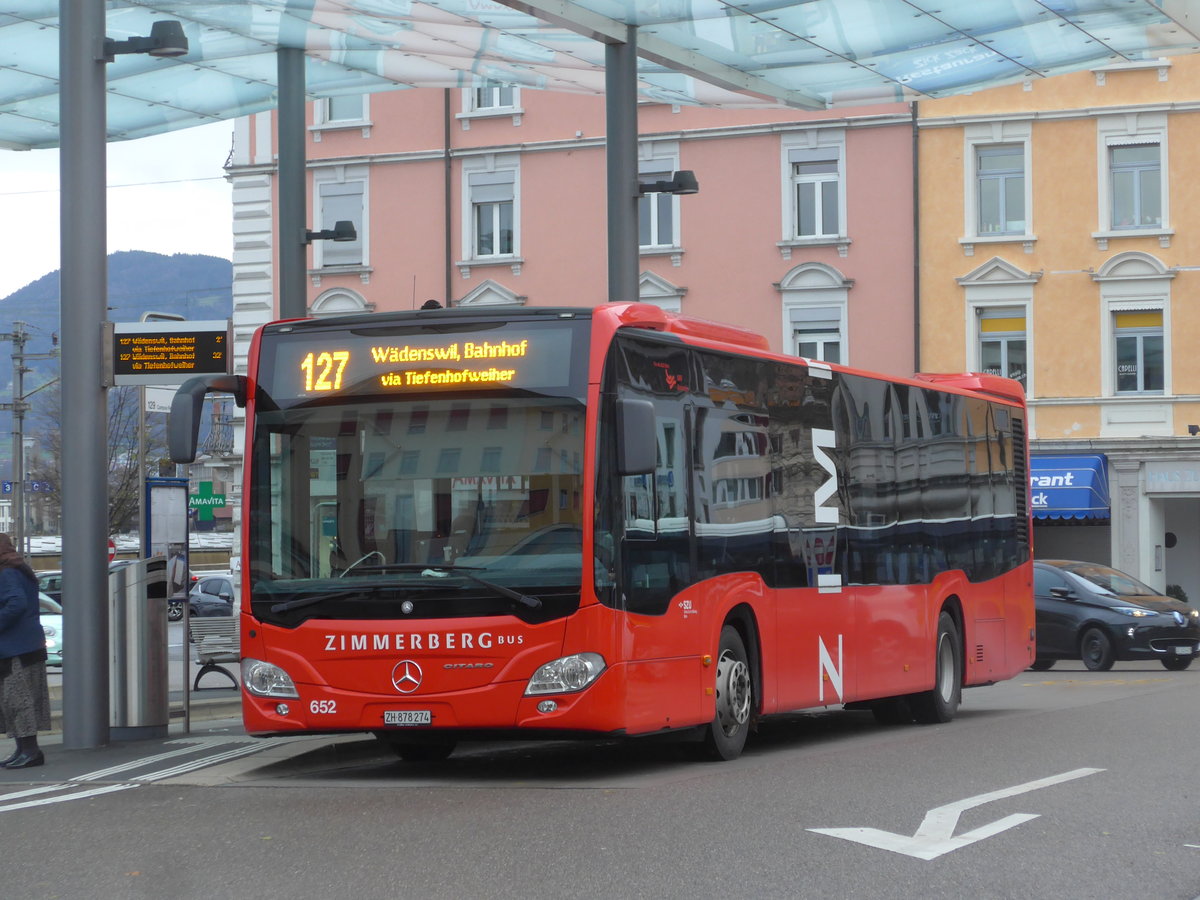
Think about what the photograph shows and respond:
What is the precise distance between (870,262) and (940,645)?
22.2m

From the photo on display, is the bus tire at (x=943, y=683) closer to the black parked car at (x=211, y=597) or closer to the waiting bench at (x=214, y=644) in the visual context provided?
the waiting bench at (x=214, y=644)

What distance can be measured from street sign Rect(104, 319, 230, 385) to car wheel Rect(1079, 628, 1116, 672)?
16.7 m

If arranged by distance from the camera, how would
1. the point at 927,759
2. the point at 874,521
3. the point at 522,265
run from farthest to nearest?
1. the point at 522,265
2. the point at 874,521
3. the point at 927,759

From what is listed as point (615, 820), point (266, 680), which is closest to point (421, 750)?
point (266, 680)

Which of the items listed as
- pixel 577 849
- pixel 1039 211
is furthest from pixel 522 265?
pixel 577 849

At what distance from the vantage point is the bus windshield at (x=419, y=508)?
1109 centimetres

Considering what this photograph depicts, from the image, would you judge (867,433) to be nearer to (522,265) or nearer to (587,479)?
(587,479)

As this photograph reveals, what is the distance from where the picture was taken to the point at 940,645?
17031 millimetres

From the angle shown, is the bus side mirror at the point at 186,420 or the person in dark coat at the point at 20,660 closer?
the bus side mirror at the point at 186,420

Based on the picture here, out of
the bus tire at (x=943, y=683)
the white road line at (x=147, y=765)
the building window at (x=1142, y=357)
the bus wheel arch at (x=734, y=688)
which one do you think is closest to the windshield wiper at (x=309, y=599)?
the white road line at (x=147, y=765)

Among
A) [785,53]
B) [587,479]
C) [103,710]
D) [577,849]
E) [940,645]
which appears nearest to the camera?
[577,849]

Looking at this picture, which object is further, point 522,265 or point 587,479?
point 522,265

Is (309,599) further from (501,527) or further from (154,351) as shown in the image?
(154,351)

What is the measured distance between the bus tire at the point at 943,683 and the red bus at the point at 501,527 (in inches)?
157
